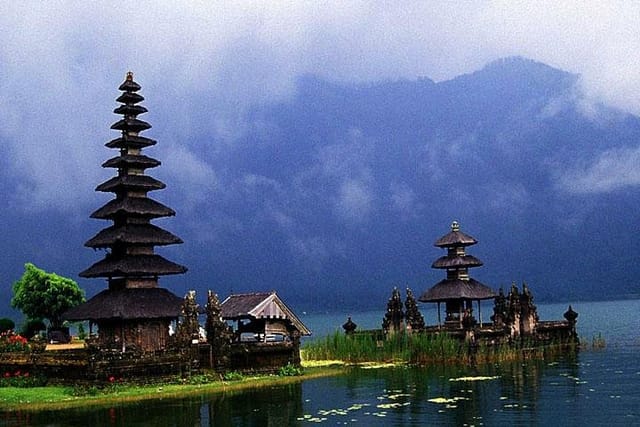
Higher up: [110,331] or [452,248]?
[452,248]

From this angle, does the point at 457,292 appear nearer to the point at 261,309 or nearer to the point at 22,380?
the point at 261,309

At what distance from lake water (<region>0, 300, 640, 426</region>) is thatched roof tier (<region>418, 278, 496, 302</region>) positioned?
16135 mm

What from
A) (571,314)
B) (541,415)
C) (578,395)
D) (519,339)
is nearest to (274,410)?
(541,415)

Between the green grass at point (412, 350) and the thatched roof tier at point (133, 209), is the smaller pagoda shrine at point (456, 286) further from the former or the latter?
the thatched roof tier at point (133, 209)

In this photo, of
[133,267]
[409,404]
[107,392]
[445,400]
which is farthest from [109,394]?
[445,400]

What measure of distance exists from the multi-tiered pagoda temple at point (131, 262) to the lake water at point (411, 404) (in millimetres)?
9141

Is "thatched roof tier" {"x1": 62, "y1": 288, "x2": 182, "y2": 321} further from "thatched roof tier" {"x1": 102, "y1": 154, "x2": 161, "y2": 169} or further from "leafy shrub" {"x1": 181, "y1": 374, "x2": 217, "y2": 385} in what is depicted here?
"thatched roof tier" {"x1": 102, "y1": 154, "x2": 161, "y2": 169}

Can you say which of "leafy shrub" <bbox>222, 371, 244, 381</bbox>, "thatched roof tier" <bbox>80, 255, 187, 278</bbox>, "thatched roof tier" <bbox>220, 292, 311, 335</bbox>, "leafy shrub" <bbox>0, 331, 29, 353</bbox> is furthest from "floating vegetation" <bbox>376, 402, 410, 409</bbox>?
"leafy shrub" <bbox>0, 331, 29, 353</bbox>

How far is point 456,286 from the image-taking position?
6075 cm

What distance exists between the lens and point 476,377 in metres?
41.1

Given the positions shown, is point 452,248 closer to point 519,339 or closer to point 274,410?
point 519,339

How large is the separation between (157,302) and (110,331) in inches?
109

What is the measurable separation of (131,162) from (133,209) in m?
2.91

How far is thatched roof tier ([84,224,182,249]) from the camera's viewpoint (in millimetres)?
45312
